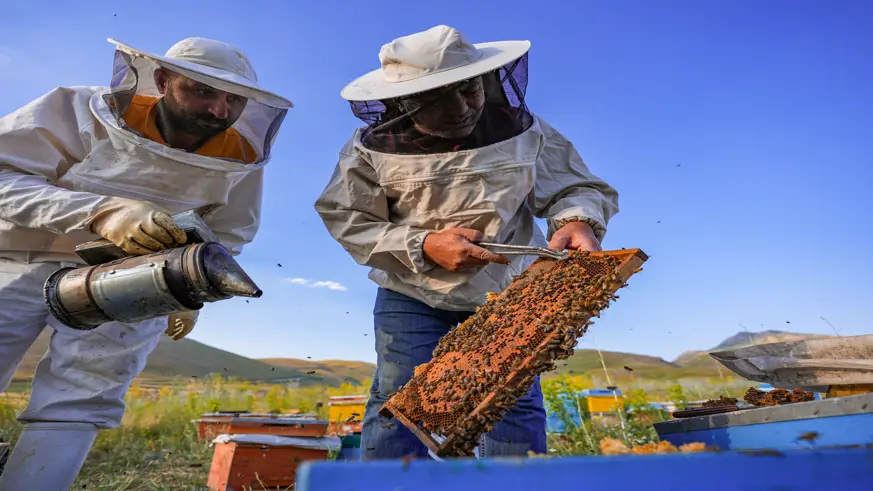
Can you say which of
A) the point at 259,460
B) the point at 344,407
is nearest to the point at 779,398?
the point at 259,460

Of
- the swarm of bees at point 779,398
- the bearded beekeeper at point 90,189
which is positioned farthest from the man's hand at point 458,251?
the bearded beekeeper at point 90,189

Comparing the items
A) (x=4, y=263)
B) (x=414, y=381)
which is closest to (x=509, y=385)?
(x=414, y=381)

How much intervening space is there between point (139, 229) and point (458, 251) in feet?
4.57

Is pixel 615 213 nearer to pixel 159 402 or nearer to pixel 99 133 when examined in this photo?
pixel 99 133

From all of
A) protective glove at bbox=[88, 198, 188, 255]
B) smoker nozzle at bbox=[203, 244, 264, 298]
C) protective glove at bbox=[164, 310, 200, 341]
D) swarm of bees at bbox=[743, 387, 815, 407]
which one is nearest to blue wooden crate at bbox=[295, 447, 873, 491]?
swarm of bees at bbox=[743, 387, 815, 407]

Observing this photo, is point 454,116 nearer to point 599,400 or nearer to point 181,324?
point 181,324

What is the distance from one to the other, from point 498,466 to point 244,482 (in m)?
3.72

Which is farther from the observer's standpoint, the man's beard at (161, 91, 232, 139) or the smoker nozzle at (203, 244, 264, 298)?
the man's beard at (161, 91, 232, 139)

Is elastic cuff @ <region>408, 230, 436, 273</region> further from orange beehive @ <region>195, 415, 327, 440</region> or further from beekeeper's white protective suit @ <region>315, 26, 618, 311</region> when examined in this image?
orange beehive @ <region>195, 415, 327, 440</region>

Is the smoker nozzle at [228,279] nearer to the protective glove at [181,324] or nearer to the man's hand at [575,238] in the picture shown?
the man's hand at [575,238]

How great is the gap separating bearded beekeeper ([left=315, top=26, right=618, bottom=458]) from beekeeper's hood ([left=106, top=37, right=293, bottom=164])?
63 cm

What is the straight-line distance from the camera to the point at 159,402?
758 cm

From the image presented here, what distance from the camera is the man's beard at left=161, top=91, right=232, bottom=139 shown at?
315 centimetres

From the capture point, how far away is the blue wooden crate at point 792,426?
4.76ft
